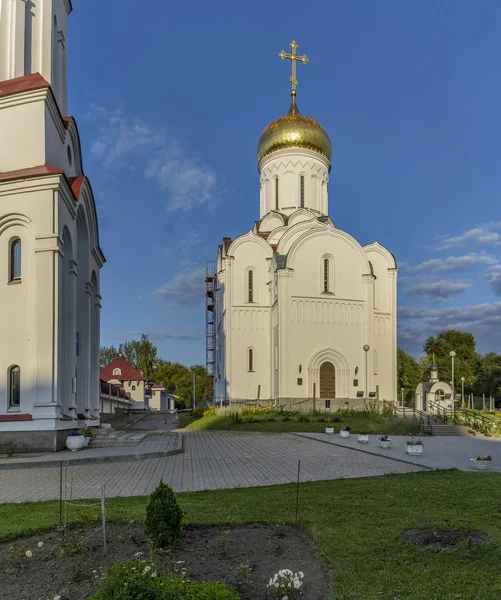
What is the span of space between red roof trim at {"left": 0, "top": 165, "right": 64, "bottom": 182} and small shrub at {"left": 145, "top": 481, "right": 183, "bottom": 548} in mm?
12248

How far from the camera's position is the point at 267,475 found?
1141 cm

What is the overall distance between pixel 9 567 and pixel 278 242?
33.5m

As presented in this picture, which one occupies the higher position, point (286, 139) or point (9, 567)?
point (286, 139)

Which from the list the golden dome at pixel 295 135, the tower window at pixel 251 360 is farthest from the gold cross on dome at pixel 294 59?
the tower window at pixel 251 360

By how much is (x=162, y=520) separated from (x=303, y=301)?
29954 mm

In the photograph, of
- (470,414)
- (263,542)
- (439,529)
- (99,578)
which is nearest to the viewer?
(99,578)

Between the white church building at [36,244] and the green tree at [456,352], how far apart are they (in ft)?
164

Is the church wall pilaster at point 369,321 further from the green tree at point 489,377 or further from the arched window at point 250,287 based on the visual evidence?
the green tree at point 489,377

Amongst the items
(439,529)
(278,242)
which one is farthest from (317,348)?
(439,529)

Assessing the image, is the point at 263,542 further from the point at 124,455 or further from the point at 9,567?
the point at 124,455

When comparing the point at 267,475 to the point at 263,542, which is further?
the point at 267,475

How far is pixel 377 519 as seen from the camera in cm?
699

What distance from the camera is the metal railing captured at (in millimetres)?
24781

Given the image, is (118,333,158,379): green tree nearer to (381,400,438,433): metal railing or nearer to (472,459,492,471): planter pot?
(381,400,438,433): metal railing
